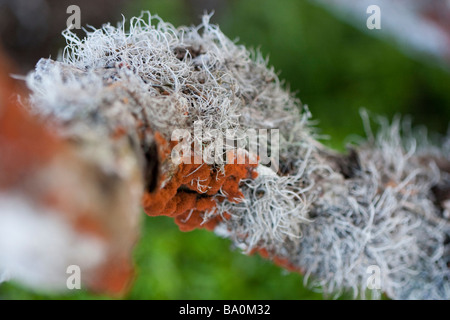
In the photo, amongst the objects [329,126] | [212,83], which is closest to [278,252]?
[212,83]

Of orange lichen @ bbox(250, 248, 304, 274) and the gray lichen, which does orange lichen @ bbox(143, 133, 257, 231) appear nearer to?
the gray lichen

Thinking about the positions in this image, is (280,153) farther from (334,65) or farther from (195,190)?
(334,65)

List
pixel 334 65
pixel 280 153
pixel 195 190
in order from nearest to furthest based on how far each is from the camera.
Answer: pixel 195 190 < pixel 280 153 < pixel 334 65

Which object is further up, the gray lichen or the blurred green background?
the blurred green background

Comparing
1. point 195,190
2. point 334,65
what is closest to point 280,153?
point 195,190

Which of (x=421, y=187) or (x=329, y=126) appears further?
(x=329, y=126)

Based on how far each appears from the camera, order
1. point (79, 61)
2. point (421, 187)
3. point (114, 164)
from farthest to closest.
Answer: point (421, 187) → point (79, 61) → point (114, 164)

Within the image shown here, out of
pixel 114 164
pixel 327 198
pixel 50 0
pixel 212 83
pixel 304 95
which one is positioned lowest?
pixel 114 164

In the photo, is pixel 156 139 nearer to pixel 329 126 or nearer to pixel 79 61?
pixel 79 61

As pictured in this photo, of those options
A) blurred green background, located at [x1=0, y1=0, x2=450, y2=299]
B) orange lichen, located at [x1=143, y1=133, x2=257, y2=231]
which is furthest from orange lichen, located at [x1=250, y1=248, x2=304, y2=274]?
blurred green background, located at [x1=0, y1=0, x2=450, y2=299]
